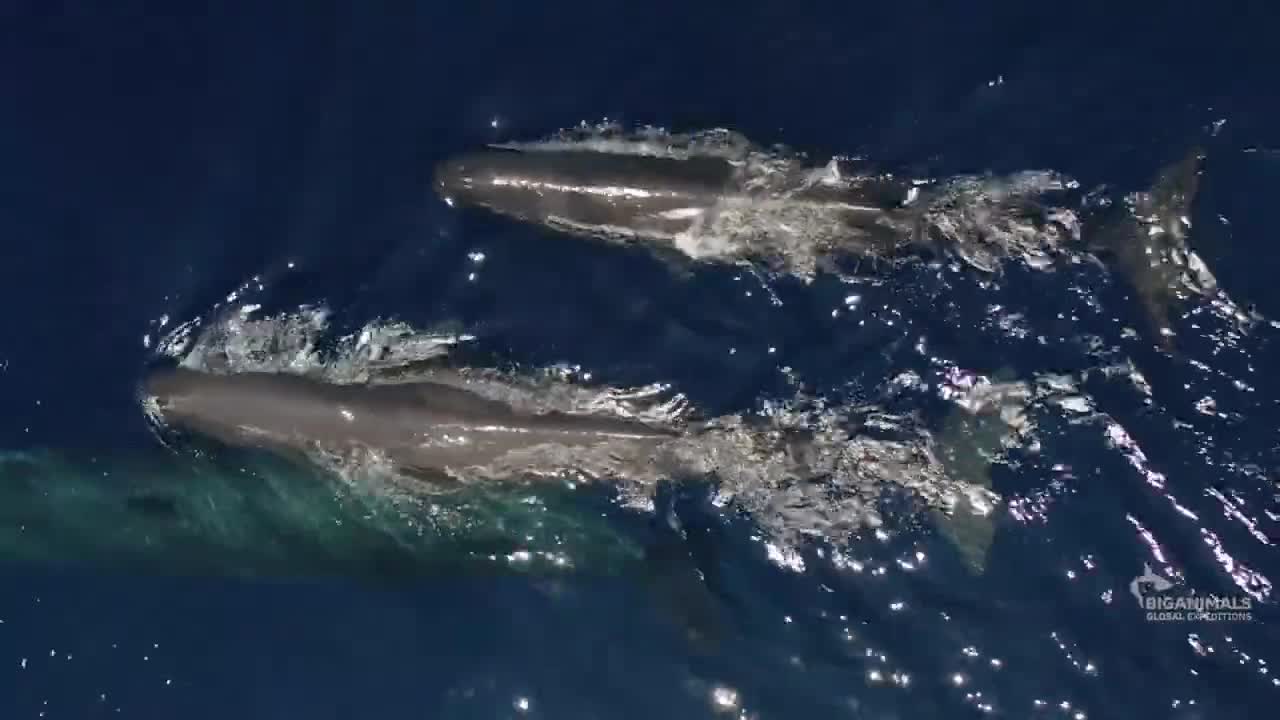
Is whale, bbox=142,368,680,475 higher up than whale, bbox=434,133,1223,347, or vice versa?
whale, bbox=434,133,1223,347

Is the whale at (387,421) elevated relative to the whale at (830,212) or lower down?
lower down

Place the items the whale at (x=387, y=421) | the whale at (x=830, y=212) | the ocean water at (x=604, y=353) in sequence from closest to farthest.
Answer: the ocean water at (x=604, y=353) → the whale at (x=387, y=421) → the whale at (x=830, y=212)

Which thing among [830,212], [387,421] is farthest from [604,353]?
[830,212]

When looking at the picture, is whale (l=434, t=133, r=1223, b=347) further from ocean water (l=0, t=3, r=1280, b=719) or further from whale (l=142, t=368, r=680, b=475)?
whale (l=142, t=368, r=680, b=475)

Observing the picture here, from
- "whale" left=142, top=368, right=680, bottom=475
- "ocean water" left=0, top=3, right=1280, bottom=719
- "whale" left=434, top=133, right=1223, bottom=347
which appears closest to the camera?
"ocean water" left=0, top=3, right=1280, bottom=719

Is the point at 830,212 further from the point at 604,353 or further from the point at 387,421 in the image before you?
the point at 387,421

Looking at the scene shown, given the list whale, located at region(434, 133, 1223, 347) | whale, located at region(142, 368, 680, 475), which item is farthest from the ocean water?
whale, located at region(142, 368, 680, 475)

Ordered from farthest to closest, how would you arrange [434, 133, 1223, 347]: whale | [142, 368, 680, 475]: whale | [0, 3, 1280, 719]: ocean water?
1. [434, 133, 1223, 347]: whale
2. [142, 368, 680, 475]: whale
3. [0, 3, 1280, 719]: ocean water

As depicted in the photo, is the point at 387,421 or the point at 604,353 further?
the point at 604,353

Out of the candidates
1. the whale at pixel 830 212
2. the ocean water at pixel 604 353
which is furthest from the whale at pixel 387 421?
the whale at pixel 830 212

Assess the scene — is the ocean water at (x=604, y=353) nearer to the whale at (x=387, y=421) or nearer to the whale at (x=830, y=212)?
the whale at (x=830, y=212)
